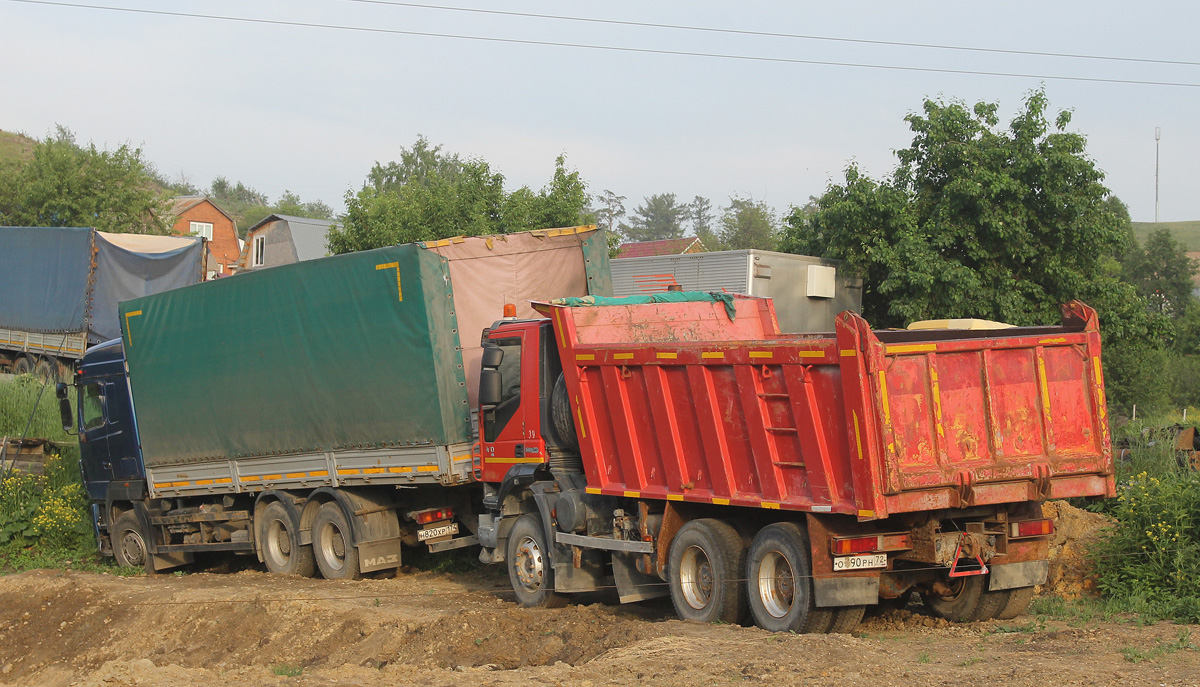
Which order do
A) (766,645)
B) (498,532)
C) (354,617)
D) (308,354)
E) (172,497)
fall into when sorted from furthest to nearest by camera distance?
(172,497)
(308,354)
(498,532)
(354,617)
(766,645)

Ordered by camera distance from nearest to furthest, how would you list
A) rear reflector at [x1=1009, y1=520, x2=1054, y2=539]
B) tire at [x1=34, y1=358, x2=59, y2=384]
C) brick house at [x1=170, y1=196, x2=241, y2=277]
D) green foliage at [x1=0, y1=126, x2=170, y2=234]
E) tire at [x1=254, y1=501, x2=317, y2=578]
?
rear reflector at [x1=1009, y1=520, x2=1054, y2=539], tire at [x1=254, y1=501, x2=317, y2=578], tire at [x1=34, y1=358, x2=59, y2=384], green foliage at [x1=0, y1=126, x2=170, y2=234], brick house at [x1=170, y1=196, x2=241, y2=277]

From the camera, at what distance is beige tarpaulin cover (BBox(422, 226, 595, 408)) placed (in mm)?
11102

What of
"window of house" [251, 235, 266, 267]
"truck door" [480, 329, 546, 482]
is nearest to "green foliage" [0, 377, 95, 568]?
"truck door" [480, 329, 546, 482]

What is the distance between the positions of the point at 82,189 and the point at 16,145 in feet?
192

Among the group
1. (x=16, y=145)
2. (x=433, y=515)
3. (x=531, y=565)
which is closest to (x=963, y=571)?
(x=531, y=565)

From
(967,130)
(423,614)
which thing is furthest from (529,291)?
(967,130)

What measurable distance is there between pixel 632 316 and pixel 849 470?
→ 10.8 feet

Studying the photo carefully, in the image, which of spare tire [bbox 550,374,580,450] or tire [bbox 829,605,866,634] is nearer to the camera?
tire [bbox 829,605,866,634]

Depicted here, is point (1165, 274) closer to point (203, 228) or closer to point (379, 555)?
point (379, 555)

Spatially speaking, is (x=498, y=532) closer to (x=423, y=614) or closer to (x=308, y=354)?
(x=423, y=614)

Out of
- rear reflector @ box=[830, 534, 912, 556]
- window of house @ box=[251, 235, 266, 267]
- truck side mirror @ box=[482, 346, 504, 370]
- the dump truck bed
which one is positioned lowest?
rear reflector @ box=[830, 534, 912, 556]

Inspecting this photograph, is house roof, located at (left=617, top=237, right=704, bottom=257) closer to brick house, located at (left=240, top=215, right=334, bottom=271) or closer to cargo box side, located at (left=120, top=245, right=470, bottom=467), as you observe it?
brick house, located at (left=240, top=215, right=334, bottom=271)

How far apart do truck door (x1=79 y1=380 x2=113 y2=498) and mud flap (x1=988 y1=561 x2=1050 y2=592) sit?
12520mm

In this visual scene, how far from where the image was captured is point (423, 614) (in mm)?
9539
